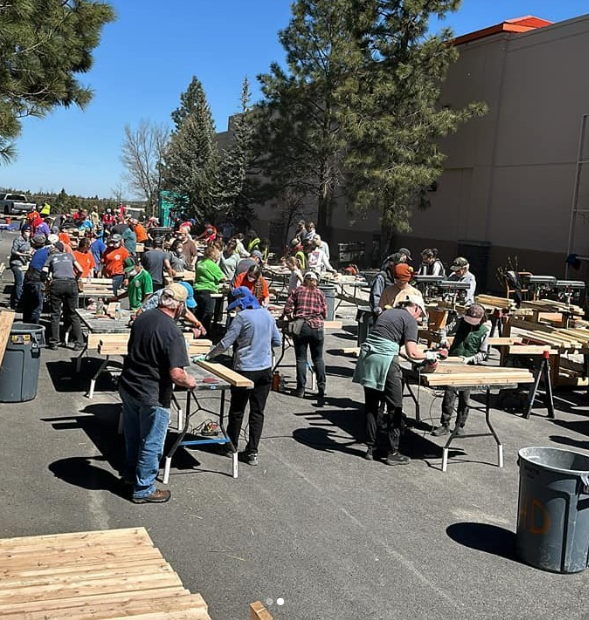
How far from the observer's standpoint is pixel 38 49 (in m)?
10.2

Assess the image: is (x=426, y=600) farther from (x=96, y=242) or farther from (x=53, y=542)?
(x=96, y=242)

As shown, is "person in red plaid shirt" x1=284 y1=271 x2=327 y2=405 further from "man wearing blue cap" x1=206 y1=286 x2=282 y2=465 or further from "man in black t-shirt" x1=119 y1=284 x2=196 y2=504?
"man in black t-shirt" x1=119 y1=284 x2=196 y2=504

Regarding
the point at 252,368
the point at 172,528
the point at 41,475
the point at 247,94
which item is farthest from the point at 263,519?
the point at 247,94

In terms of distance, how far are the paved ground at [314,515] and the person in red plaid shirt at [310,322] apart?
0.98 m

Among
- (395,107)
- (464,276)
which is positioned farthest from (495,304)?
(395,107)

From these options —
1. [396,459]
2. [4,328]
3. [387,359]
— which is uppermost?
[387,359]

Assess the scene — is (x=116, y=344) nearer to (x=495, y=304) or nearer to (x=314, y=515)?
(x=314, y=515)

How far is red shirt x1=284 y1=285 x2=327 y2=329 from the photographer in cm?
1031

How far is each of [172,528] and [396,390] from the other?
2.78 metres

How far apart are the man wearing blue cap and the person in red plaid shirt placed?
2.57 meters

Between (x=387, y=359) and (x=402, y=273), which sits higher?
(x=402, y=273)

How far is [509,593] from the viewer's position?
212 inches

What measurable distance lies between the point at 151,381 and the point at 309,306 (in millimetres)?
4240

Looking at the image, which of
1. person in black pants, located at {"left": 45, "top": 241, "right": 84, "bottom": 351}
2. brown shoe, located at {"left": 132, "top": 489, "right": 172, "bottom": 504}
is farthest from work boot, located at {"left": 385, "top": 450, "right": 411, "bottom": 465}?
person in black pants, located at {"left": 45, "top": 241, "right": 84, "bottom": 351}
